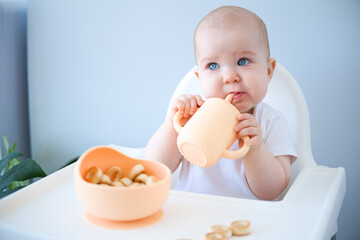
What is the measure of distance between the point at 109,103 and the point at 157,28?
36cm

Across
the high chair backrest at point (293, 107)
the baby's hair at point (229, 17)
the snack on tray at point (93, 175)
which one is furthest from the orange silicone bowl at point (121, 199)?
the high chair backrest at point (293, 107)

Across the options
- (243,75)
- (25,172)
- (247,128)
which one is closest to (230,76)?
(243,75)

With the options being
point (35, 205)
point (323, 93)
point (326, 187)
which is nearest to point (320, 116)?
point (323, 93)

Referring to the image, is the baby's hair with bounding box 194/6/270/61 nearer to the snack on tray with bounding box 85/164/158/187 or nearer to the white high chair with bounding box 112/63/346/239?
the white high chair with bounding box 112/63/346/239

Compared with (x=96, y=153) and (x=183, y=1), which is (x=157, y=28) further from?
(x=96, y=153)

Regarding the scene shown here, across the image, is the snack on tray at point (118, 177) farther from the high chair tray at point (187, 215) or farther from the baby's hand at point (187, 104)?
the baby's hand at point (187, 104)

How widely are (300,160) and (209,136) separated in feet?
1.48

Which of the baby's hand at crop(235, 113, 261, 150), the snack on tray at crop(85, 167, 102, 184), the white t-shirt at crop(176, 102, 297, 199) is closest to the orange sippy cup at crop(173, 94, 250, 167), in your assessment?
the baby's hand at crop(235, 113, 261, 150)

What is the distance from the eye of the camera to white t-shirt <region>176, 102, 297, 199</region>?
3.03ft

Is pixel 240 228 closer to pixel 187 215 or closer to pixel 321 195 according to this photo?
pixel 187 215

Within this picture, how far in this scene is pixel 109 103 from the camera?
5.35 feet

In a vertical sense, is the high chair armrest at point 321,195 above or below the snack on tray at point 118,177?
below

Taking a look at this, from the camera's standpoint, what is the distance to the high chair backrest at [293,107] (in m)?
1.00

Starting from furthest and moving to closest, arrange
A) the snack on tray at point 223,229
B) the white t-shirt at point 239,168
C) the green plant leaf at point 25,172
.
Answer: the green plant leaf at point 25,172, the white t-shirt at point 239,168, the snack on tray at point 223,229
